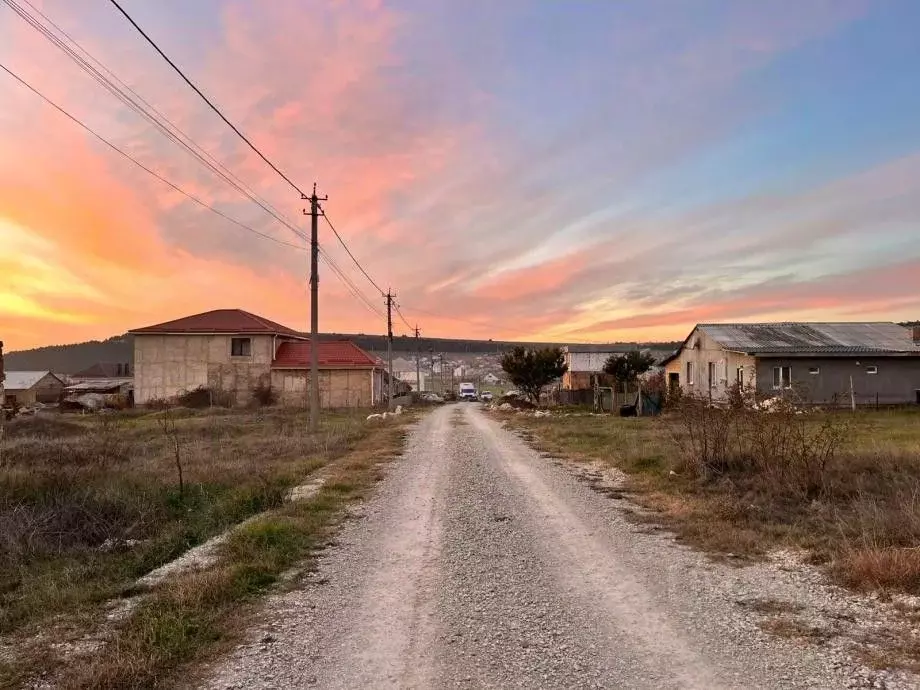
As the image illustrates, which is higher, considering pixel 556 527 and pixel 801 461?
pixel 801 461

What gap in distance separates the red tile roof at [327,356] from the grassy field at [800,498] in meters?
32.6

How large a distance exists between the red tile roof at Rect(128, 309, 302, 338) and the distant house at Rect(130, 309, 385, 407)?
7 centimetres

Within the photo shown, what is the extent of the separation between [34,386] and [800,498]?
251 ft

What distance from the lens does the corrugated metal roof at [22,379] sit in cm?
6556

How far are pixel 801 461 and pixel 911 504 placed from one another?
93.5 inches

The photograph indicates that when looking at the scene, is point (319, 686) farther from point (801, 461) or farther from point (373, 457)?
point (373, 457)

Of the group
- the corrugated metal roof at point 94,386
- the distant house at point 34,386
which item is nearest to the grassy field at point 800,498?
the corrugated metal roof at point 94,386

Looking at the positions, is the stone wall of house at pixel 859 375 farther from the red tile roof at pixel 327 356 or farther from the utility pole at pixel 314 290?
the red tile roof at pixel 327 356

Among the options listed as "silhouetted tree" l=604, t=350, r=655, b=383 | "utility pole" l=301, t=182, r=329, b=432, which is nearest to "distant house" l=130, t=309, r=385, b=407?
"silhouetted tree" l=604, t=350, r=655, b=383

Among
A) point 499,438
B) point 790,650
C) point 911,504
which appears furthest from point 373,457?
point 790,650

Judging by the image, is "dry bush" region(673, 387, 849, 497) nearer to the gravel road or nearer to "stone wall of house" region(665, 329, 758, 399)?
the gravel road

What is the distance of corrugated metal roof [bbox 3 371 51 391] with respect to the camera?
215 feet

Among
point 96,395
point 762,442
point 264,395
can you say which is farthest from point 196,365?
point 762,442

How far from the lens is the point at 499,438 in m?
20.1
